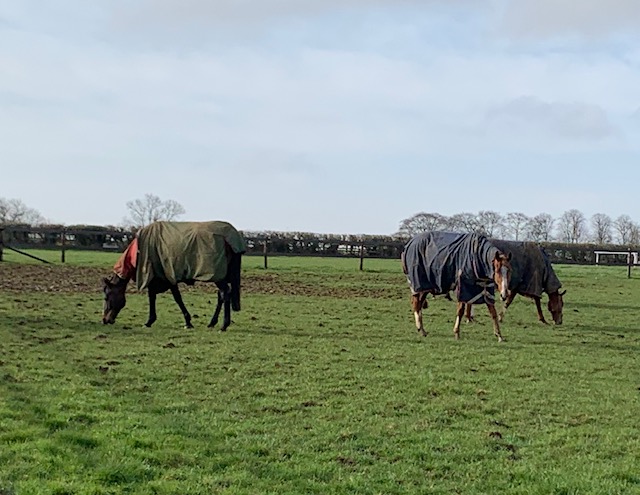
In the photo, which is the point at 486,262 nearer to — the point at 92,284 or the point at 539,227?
the point at 92,284

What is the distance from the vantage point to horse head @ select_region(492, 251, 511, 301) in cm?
1188

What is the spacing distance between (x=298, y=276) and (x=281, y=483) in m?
22.2

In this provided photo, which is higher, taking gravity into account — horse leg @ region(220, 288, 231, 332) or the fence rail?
the fence rail

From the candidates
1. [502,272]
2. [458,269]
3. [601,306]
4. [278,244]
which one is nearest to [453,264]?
[458,269]

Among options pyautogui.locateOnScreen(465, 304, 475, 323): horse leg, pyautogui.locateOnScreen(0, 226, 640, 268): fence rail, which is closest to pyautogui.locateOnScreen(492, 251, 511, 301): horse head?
pyautogui.locateOnScreen(465, 304, 475, 323): horse leg

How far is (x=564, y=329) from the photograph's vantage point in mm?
14086

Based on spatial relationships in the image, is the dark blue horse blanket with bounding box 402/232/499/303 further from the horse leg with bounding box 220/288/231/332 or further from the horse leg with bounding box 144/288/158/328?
the horse leg with bounding box 144/288/158/328

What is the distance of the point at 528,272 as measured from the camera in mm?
14969

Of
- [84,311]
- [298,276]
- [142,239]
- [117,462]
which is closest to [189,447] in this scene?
[117,462]

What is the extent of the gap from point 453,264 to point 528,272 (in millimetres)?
3067

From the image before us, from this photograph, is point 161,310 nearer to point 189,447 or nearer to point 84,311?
point 84,311

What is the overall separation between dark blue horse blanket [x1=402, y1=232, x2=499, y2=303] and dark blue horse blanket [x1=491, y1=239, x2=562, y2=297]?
224 centimetres

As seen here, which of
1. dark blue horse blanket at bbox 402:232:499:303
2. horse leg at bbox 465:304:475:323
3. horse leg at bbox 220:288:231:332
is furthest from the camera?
horse leg at bbox 465:304:475:323

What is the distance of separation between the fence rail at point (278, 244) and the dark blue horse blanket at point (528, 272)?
55.4 ft
